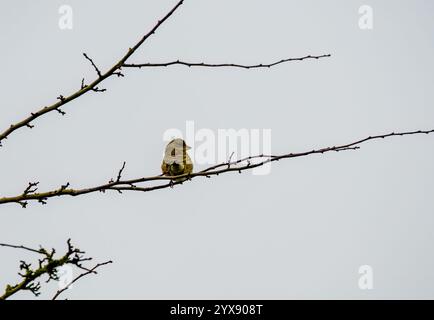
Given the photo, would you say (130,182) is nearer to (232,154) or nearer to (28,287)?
(232,154)

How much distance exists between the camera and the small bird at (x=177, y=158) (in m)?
3.84

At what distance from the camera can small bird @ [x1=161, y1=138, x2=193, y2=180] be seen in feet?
12.6

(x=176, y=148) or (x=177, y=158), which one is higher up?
(x=176, y=148)

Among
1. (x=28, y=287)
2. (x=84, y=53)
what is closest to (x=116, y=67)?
(x=84, y=53)

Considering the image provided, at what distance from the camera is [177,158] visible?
12.6ft
